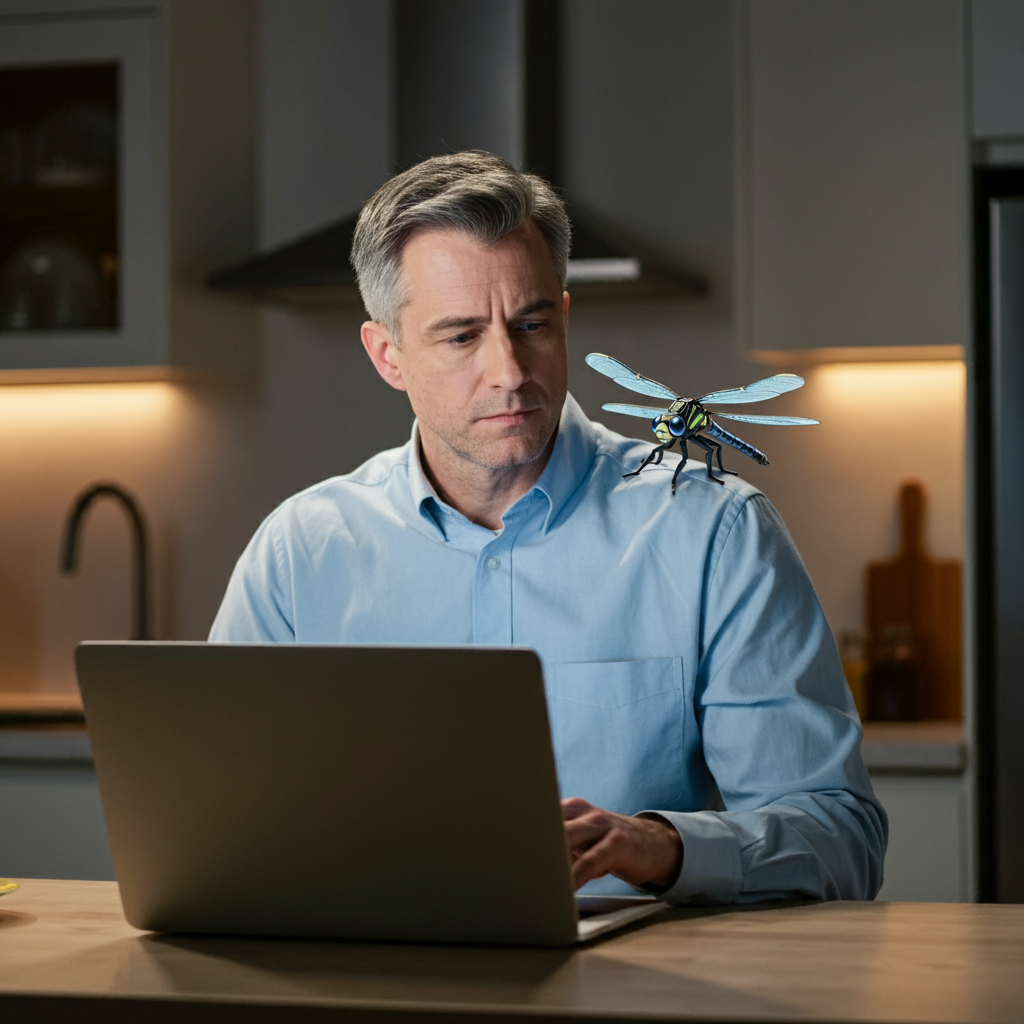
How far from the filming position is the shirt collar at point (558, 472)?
5.10 ft

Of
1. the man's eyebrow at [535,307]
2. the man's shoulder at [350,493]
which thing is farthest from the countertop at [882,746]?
the man's eyebrow at [535,307]

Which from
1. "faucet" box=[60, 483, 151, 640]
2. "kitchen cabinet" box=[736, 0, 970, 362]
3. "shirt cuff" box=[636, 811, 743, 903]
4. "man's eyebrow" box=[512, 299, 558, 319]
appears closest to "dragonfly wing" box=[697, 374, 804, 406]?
"man's eyebrow" box=[512, 299, 558, 319]

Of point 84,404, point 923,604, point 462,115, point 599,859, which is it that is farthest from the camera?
point 84,404

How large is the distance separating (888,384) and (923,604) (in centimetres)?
45

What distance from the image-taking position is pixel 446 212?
1.49 m

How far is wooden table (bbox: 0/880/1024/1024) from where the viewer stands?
86 cm

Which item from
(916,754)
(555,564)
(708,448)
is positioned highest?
(708,448)

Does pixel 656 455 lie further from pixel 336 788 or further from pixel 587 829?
pixel 336 788

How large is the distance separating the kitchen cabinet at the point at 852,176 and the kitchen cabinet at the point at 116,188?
1.08 meters

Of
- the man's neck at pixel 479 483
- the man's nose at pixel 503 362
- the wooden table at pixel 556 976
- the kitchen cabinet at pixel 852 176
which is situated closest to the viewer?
the wooden table at pixel 556 976

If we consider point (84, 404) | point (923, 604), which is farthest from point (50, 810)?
point (923, 604)

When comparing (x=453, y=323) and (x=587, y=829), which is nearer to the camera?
(x=587, y=829)

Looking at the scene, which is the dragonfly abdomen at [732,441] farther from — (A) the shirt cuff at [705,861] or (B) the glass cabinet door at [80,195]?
(B) the glass cabinet door at [80,195]

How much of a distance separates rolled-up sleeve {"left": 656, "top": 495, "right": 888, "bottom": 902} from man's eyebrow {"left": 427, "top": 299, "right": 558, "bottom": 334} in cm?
29
